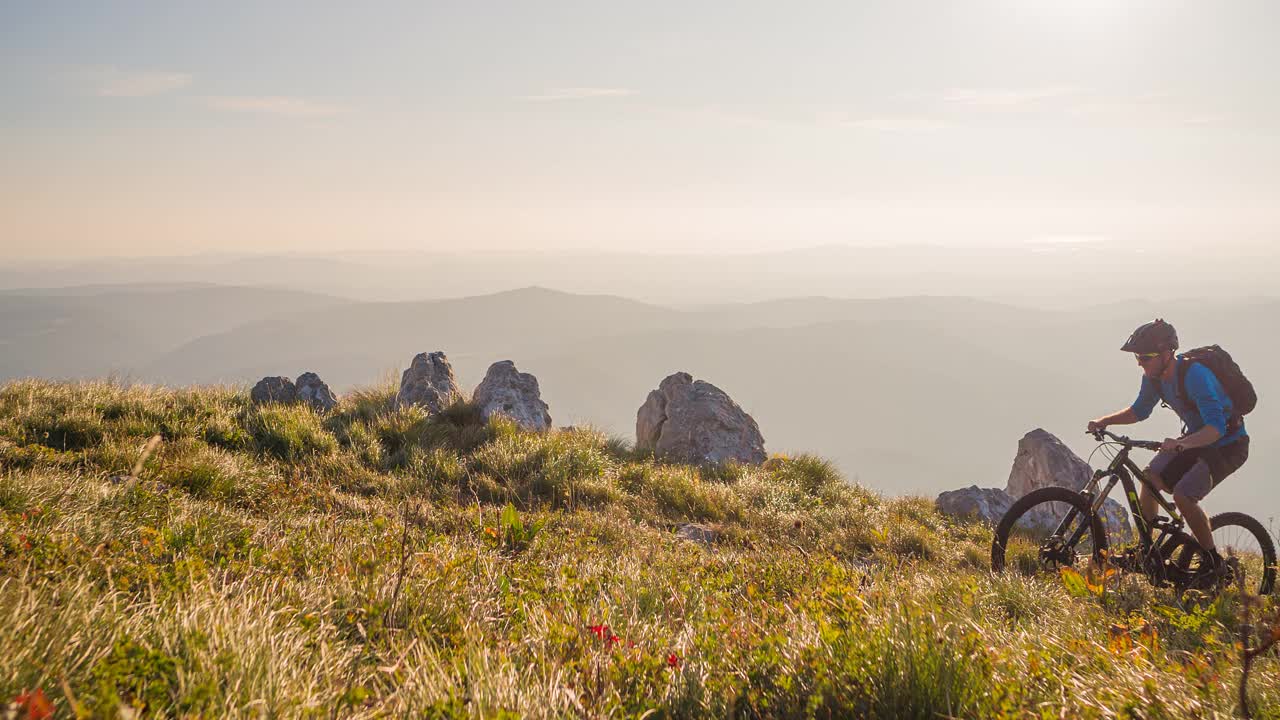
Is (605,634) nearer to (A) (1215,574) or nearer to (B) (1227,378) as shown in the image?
(A) (1215,574)

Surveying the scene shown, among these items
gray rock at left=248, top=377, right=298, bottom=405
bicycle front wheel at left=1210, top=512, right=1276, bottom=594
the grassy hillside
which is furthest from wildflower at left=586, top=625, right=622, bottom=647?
gray rock at left=248, top=377, right=298, bottom=405

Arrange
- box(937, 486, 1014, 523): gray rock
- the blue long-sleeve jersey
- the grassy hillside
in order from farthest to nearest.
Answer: box(937, 486, 1014, 523): gray rock < the blue long-sleeve jersey < the grassy hillside

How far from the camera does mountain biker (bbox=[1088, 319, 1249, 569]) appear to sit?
19.3 ft

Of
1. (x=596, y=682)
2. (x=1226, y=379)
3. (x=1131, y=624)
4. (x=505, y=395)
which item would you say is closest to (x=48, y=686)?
(x=596, y=682)

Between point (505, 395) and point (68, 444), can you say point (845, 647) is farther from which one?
point (505, 395)

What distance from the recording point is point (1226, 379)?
605 cm

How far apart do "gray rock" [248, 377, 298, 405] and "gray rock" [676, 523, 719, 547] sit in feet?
23.2

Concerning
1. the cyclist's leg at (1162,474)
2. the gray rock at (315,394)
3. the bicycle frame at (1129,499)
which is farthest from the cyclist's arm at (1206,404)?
the gray rock at (315,394)

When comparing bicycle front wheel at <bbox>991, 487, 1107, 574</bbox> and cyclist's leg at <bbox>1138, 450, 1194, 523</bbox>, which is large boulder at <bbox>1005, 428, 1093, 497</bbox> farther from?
bicycle front wheel at <bbox>991, 487, 1107, 574</bbox>

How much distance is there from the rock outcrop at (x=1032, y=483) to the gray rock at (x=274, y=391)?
37.6ft

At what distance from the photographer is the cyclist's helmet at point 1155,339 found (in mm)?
6121

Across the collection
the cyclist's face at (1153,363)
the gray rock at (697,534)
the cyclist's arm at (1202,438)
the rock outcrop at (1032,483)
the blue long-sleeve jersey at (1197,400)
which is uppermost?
the cyclist's face at (1153,363)

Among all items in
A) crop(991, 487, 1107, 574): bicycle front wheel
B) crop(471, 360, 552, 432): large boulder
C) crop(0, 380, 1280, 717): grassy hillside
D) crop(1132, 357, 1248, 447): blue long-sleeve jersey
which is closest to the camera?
crop(0, 380, 1280, 717): grassy hillside

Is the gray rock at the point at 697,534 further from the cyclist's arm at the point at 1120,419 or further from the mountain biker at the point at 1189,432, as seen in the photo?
the cyclist's arm at the point at 1120,419
